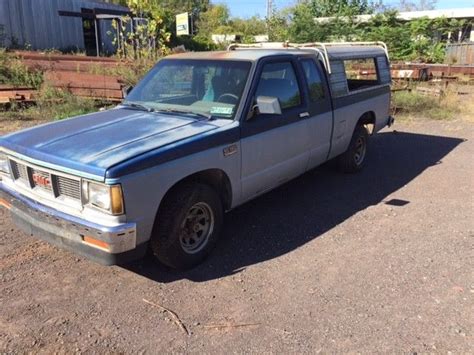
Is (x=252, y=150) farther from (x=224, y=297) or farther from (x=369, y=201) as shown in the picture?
(x=369, y=201)

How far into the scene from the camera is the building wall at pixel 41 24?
20.0 meters

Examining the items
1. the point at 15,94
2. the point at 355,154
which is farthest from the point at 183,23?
the point at 355,154

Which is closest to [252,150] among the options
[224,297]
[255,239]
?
[255,239]

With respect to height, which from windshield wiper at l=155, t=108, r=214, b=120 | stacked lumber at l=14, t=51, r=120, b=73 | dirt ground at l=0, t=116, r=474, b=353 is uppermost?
stacked lumber at l=14, t=51, r=120, b=73

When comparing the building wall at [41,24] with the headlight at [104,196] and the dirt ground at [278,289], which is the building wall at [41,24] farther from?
the headlight at [104,196]

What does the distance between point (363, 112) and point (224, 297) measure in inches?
158

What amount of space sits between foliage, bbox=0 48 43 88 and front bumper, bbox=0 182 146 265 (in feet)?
29.1

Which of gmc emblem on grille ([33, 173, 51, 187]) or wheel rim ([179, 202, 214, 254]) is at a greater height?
gmc emblem on grille ([33, 173, 51, 187])

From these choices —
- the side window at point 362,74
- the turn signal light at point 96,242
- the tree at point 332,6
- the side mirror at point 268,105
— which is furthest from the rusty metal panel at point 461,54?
the turn signal light at point 96,242

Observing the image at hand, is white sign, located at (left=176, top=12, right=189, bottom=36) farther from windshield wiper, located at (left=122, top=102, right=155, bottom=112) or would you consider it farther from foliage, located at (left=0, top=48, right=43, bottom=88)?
windshield wiper, located at (left=122, top=102, right=155, bottom=112)

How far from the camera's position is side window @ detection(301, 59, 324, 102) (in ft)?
17.5

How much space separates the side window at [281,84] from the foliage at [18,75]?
8.56 m

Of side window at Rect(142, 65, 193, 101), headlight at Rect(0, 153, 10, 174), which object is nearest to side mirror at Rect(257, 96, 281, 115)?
side window at Rect(142, 65, 193, 101)

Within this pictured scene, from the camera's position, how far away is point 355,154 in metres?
6.92
